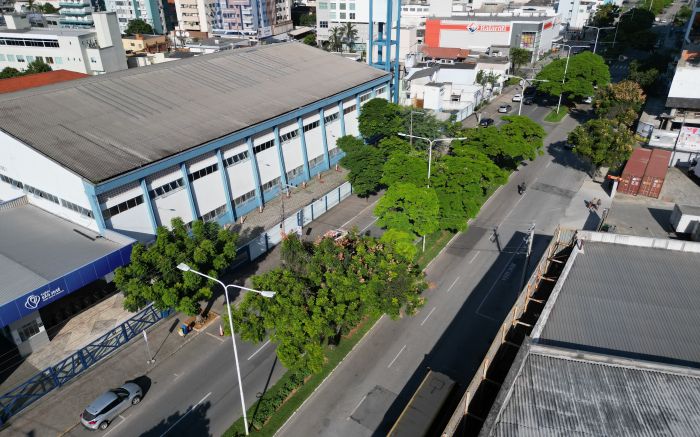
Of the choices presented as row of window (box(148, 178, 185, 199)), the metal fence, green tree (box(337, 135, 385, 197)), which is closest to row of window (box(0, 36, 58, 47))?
row of window (box(148, 178, 185, 199))

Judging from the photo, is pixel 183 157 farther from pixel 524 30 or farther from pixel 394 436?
pixel 524 30

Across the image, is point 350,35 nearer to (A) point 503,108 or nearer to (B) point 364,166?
(A) point 503,108

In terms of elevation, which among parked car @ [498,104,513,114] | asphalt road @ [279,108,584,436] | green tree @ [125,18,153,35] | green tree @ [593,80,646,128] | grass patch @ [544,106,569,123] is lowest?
asphalt road @ [279,108,584,436]

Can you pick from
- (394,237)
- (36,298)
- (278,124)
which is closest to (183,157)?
(278,124)

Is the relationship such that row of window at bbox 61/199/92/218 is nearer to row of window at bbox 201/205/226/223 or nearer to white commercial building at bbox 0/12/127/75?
row of window at bbox 201/205/226/223

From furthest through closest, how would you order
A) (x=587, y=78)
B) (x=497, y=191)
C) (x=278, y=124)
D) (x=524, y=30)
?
(x=524, y=30) → (x=587, y=78) → (x=497, y=191) → (x=278, y=124)

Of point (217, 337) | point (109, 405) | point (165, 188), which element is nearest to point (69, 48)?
point (165, 188)
